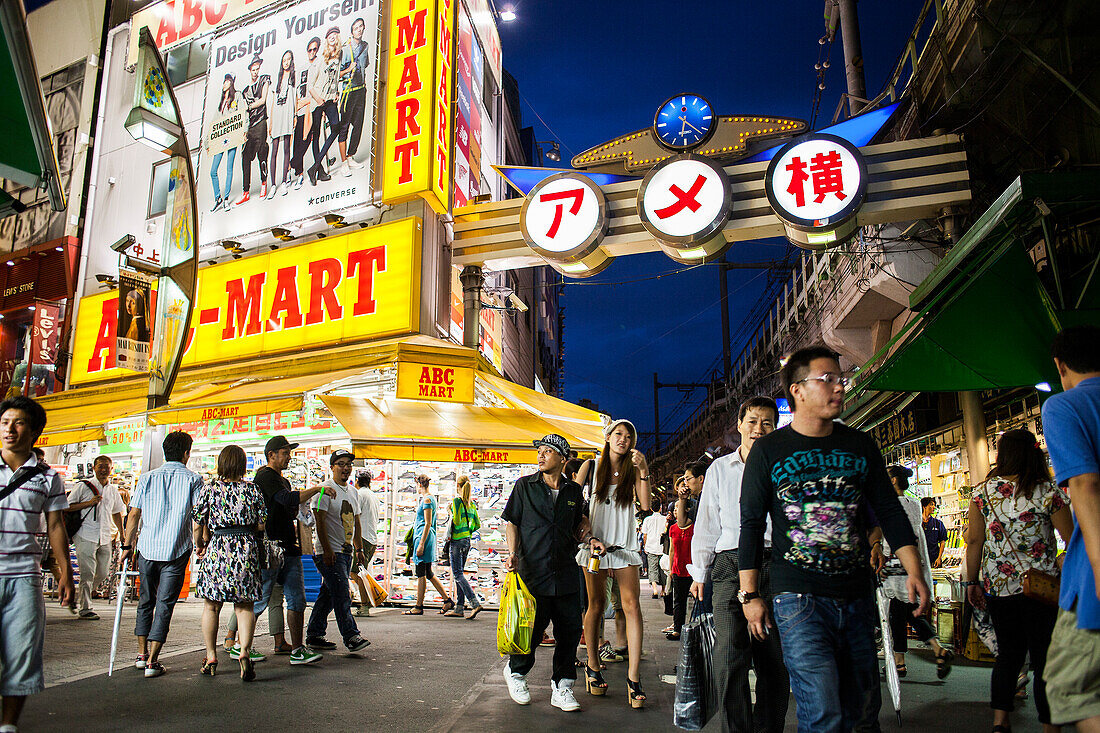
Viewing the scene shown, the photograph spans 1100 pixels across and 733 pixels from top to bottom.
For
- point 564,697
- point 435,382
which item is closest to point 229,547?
point 564,697

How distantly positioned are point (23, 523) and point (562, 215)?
8.34m

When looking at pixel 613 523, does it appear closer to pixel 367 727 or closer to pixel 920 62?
pixel 367 727

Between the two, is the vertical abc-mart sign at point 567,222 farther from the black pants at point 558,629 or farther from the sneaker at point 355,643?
the black pants at point 558,629

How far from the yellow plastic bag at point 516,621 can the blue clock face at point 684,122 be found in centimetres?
793

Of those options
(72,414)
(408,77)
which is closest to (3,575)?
(408,77)

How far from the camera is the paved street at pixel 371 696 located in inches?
194

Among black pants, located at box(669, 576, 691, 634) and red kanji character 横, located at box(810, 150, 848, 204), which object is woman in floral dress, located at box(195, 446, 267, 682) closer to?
black pants, located at box(669, 576, 691, 634)

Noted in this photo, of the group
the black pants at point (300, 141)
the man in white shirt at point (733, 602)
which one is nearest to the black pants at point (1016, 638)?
the man in white shirt at point (733, 602)

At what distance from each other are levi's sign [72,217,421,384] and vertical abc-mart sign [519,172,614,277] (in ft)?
8.33

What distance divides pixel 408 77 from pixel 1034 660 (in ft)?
39.6

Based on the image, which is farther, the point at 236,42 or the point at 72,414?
the point at 236,42

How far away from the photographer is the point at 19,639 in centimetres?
409

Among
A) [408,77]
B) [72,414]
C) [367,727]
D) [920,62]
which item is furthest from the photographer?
[72,414]

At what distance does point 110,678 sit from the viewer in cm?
621
